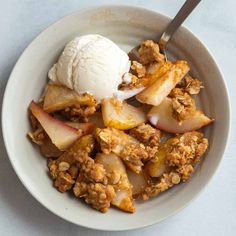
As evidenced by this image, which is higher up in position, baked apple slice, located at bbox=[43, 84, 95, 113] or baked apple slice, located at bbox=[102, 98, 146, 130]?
baked apple slice, located at bbox=[102, 98, 146, 130]

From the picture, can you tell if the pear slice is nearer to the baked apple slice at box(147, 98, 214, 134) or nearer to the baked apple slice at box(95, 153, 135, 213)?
the baked apple slice at box(95, 153, 135, 213)

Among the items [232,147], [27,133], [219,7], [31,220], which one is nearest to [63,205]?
[31,220]

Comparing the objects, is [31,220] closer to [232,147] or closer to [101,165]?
[101,165]

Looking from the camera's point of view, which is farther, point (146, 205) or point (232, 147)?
point (232, 147)

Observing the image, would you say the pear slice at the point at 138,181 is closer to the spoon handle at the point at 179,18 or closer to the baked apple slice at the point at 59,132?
the baked apple slice at the point at 59,132

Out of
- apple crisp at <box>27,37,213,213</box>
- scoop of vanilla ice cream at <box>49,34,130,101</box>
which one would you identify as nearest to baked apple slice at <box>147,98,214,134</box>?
apple crisp at <box>27,37,213,213</box>

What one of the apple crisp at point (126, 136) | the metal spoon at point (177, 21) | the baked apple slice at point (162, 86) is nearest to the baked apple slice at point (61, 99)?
the apple crisp at point (126, 136)

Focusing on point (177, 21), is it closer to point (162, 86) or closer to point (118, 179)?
point (162, 86)
